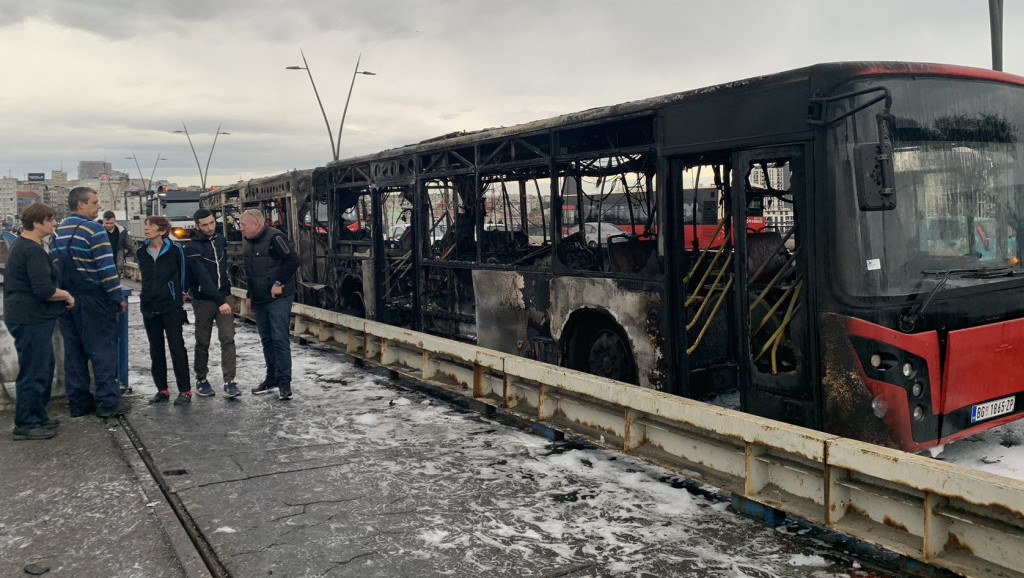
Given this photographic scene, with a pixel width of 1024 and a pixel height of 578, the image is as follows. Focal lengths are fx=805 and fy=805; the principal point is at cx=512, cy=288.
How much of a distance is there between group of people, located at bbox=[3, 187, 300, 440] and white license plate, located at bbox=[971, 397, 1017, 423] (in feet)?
19.3

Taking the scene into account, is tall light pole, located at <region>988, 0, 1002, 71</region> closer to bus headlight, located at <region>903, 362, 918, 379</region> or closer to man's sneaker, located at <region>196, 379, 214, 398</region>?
bus headlight, located at <region>903, 362, 918, 379</region>

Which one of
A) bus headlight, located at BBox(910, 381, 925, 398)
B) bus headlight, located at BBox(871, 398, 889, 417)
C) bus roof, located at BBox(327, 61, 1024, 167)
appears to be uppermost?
bus roof, located at BBox(327, 61, 1024, 167)

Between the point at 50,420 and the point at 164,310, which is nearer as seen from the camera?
the point at 50,420

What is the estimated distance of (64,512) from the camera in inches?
191

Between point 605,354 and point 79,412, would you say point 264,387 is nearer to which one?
point 79,412

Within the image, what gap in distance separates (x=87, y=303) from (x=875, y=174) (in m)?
6.31

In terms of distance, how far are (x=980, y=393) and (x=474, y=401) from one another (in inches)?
159

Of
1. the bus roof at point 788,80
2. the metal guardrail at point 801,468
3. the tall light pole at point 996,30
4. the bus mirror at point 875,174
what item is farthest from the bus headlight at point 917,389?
the tall light pole at point 996,30

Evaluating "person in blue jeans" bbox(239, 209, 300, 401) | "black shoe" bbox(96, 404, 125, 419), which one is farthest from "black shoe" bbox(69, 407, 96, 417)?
"person in blue jeans" bbox(239, 209, 300, 401)

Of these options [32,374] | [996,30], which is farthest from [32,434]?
[996,30]

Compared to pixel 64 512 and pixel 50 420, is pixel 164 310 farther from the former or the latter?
pixel 64 512

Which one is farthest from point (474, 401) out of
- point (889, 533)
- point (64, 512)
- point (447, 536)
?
point (889, 533)

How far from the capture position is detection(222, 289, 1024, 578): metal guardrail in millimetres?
3650

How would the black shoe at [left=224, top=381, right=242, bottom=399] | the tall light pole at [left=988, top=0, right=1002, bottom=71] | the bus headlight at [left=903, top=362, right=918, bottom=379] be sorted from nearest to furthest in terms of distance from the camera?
the bus headlight at [left=903, top=362, right=918, bottom=379] → the black shoe at [left=224, top=381, right=242, bottom=399] → the tall light pole at [left=988, top=0, right=1002, bottom=71]
